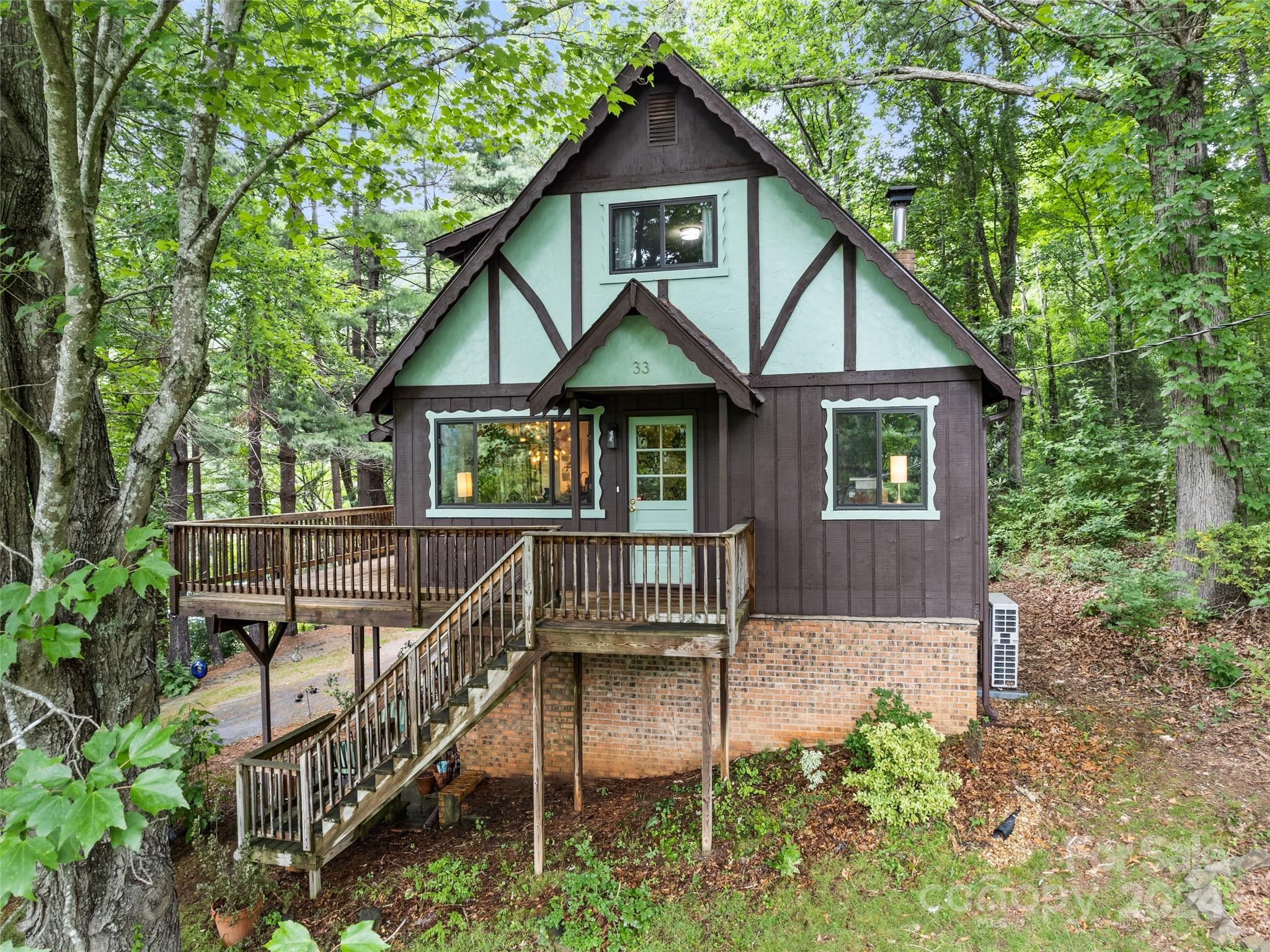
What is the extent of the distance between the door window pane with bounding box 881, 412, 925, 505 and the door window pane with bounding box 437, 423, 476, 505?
5.61 m

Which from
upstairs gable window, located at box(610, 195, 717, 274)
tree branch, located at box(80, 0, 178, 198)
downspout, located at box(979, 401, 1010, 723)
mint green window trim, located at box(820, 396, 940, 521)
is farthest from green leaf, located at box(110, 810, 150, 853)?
downspout, located at box(979, 401, 1010, 723)

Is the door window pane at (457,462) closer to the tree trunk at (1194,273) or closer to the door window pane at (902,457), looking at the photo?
the door window pane at (902,457)

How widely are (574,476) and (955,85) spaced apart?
1501 cm

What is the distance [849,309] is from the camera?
7828mm

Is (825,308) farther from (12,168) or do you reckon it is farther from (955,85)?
(955,85)

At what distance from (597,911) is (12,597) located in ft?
18.8

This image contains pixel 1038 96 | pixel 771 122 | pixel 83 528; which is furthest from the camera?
pixel 771 122

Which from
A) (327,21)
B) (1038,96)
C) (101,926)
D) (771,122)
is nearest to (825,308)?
(327,21)

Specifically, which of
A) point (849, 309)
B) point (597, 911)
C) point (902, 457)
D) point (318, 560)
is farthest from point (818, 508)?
point (318, 560)

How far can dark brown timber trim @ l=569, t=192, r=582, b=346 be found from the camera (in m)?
8.61

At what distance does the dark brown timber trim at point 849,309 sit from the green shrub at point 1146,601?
608cm

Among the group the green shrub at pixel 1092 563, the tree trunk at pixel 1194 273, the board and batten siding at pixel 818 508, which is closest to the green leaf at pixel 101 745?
the board and batten siding at pixel 818 508

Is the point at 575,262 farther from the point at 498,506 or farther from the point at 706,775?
the point at 706,775

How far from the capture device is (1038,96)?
34.8ft
